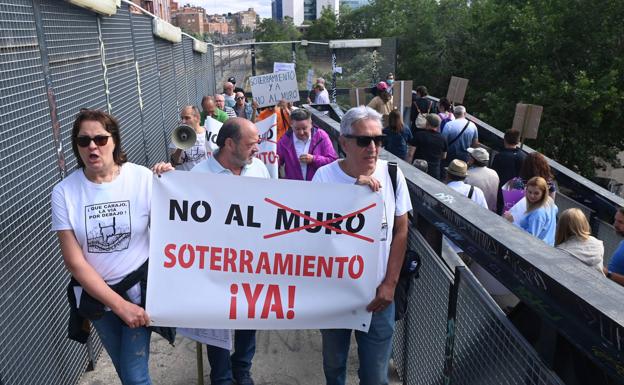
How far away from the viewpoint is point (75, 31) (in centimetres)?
436

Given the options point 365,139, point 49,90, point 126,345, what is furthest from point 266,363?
point 49,90

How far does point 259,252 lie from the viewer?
2.80 m

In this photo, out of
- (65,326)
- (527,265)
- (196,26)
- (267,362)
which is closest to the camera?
(527,265)

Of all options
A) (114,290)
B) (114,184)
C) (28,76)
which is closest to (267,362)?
(114,290)

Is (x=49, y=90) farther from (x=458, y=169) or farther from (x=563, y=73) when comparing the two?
(x=563, y=73)

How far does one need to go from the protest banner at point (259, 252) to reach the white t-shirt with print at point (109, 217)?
84 millimetres

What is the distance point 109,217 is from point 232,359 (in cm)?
145

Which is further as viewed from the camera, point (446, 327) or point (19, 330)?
point (19, 330)

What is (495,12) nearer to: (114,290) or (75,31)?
(75,31)

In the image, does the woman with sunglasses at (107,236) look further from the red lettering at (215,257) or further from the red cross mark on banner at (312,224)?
the red cross mark on banner at (312,224)

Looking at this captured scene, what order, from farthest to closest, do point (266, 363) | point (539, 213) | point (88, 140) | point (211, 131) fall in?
point (211, 131) < point (539, 213) < point (266, 363) < point (88, 140)

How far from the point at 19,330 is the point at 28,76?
4.82 ft

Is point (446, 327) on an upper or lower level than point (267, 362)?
upper

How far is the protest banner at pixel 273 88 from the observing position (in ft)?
26.0
